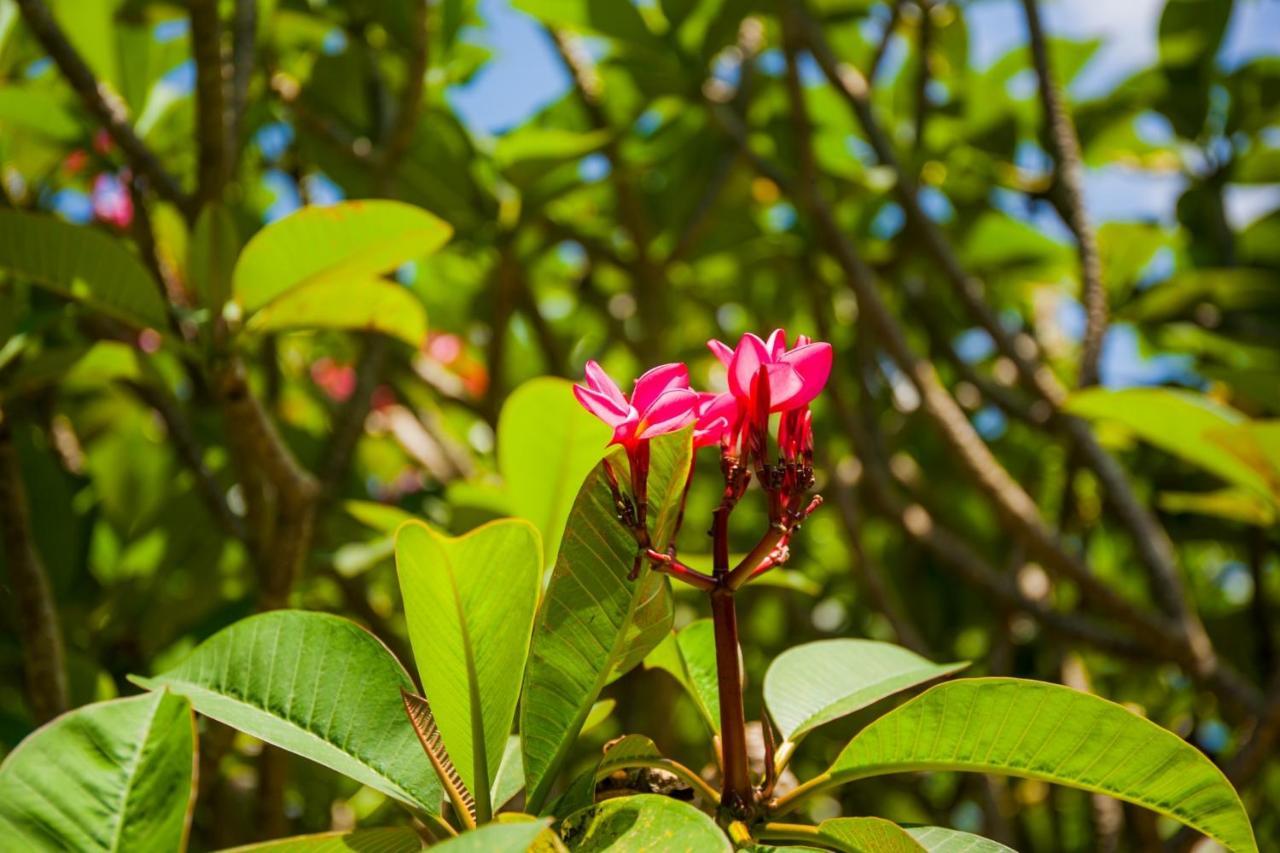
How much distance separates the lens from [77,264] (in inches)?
41.4

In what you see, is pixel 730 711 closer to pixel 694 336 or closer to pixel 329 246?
pixel 329 246

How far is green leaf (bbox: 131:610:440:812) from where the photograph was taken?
66 centimetres

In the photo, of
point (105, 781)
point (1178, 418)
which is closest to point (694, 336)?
point (1178, 418)

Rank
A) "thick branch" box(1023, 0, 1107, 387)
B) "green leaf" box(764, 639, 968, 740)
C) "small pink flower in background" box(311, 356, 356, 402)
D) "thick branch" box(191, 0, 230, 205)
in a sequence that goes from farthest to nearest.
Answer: "small pink flower in background" box(311, 356, 356, 402) < "thick branch" box(1023, 0, 1107, 387) < "thick branch" box(191, 0, 230, 205) < "green leaf" box(764, 639, 968, 740)

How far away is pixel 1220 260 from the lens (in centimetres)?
211

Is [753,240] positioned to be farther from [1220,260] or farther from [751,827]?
[751,827]

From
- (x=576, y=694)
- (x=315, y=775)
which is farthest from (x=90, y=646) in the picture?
(x=576, y=694)

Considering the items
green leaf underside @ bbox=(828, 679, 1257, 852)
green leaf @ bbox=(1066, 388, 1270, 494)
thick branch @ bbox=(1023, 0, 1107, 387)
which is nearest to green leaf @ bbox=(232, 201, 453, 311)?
green leaf underside @ bbox=(828, 679, 1257, 852)

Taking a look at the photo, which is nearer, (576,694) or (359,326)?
(576,694)

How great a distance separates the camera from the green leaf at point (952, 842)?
0.66 m

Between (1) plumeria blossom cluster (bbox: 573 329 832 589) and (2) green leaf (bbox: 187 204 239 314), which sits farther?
(2) green leaf (bbox: 187 204 239 314)

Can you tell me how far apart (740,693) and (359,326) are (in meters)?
0.73

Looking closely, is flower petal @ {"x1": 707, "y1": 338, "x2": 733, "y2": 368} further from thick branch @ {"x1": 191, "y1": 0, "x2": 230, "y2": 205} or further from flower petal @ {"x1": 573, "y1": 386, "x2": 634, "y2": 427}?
thick branch @ {"x1": 191, "y1": 0, "x2": 230, "y2": 205}

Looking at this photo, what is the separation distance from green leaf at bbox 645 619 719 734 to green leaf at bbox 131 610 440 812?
0.18 m
